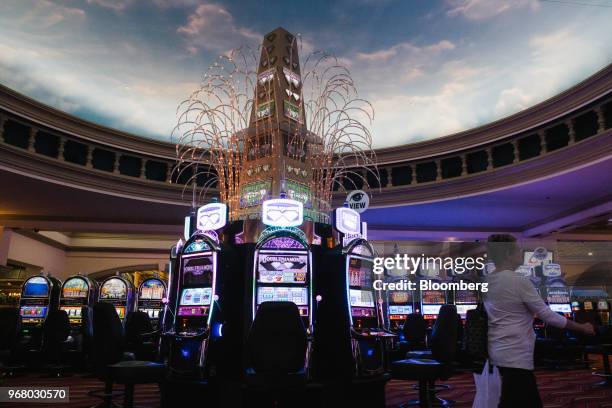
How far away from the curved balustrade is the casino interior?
4 centimetres

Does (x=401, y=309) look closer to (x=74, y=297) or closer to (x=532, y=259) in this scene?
(x=532, y=259)

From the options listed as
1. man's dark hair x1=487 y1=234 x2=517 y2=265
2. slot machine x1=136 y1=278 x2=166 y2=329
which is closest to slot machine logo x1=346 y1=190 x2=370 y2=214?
slot machine x1=136 y1=278 x2=166 y2=329

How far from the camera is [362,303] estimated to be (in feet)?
13.8

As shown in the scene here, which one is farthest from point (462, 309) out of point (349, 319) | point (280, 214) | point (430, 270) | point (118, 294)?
point (118, 294)

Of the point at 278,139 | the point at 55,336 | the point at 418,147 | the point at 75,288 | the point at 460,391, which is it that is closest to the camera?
the point at 460,391

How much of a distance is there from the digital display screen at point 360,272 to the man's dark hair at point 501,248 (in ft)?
7.12

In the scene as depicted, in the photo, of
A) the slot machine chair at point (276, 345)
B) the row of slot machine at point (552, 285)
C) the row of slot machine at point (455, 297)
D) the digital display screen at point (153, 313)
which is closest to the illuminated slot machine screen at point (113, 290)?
the digital display screen at point (153, 313)

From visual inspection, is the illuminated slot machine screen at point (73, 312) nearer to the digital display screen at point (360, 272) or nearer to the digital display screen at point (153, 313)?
the digital display screen at point (153, 313)

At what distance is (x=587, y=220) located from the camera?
9.78 meters

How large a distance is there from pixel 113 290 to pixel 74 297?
0.61 m

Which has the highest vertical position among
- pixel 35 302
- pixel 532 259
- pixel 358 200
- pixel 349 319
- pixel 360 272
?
pixel 358 200

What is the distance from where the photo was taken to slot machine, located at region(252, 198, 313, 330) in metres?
3.91

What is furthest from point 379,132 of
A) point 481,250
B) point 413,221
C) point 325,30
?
point 481,250

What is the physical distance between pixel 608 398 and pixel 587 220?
6466 millimetres
